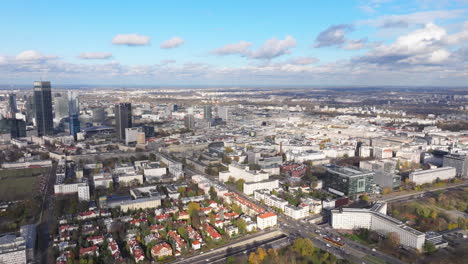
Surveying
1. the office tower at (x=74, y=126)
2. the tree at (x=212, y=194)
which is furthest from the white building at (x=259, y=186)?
the office tower at (x=74, y=126)

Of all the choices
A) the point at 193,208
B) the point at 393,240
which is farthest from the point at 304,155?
the point at 393,240

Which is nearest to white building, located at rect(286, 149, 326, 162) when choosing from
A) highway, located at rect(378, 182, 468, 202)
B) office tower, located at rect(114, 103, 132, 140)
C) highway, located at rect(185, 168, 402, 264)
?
highway, located at rect(378, 182, 468, 202)

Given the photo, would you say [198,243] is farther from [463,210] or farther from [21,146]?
[21,146]

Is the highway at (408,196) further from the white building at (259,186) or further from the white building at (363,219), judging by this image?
the white building at (259,186)

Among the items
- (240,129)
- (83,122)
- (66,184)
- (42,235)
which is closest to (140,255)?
(42,235)

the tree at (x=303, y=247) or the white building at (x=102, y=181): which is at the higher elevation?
the white building at (x=102, y=181)

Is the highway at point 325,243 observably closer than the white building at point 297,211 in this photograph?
Yes

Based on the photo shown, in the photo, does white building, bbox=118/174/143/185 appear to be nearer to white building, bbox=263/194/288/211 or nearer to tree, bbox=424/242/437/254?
white building, bbox=263/194/288/211
